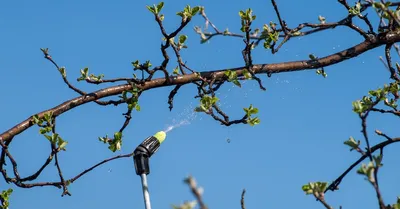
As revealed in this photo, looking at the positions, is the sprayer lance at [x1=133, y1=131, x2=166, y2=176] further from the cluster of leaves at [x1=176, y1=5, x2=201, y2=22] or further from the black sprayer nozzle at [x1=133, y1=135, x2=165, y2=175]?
the cluster of leaves at [x1=176, y1=5, x2=201, y2=22]

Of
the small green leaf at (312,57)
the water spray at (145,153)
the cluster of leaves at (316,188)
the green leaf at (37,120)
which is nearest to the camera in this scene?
the cluster of leaves at (316,188)

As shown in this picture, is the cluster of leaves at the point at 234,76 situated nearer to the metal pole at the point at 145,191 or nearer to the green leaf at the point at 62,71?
the metal pole at the point at 145,191

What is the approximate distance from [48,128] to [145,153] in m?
0.45

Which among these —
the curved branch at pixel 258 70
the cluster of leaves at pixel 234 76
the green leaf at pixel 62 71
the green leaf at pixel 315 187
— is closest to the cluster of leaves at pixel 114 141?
the curved branch at pixel 258 70

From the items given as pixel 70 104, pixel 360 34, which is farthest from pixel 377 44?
pixel 70 104

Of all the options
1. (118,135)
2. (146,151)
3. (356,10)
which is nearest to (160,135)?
(146,151)

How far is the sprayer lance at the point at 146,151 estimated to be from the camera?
316 cm

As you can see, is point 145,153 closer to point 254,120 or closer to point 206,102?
point 206,102

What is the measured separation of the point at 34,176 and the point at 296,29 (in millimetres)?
1369

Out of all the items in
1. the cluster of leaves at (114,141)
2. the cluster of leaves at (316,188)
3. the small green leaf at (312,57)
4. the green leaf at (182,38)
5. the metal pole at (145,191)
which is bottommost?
the cluster of leaves at (316,188)

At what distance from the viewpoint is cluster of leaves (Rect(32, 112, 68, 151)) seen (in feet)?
10.7

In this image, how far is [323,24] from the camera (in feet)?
11.1

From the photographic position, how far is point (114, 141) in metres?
3.59

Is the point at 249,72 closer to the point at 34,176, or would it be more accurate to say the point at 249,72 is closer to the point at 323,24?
the point at 323,24
